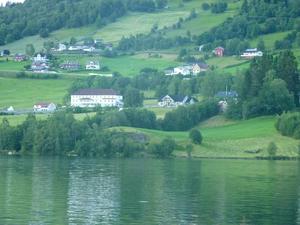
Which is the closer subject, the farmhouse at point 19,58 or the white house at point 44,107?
the white house at point 44,107

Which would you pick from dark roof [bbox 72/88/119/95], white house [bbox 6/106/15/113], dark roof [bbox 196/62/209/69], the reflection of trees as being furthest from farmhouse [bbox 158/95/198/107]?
the reflection of trees

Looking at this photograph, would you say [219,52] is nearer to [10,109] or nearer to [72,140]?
[10,109]

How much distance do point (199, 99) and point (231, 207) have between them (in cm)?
8330

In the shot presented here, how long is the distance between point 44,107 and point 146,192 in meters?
71.8

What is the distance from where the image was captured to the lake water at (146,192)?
2328 inches

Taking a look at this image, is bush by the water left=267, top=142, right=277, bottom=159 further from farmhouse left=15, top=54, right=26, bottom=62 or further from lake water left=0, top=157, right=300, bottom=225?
farmhouse left=15, top=54, right=26, bottom=62

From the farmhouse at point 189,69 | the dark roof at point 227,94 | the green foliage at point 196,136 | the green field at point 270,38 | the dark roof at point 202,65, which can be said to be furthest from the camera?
the green field at point 270,38

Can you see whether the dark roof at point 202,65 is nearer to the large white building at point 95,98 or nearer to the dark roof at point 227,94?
the large white building at point 95,98

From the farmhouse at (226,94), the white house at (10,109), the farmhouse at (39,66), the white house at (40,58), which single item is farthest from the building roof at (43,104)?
the white house at (40,58)

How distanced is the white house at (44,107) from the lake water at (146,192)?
36803 mm

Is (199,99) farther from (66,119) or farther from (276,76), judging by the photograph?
(66,119)

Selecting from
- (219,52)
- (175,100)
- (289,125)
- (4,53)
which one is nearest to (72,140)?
(289,125)

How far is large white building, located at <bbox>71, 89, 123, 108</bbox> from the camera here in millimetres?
146250

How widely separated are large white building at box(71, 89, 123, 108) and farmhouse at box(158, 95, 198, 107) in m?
6.53
